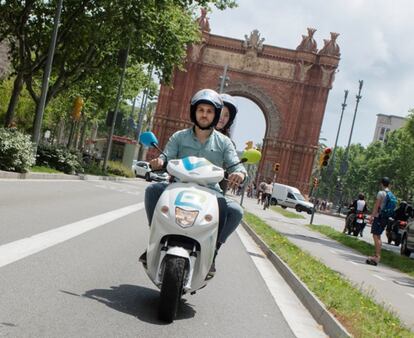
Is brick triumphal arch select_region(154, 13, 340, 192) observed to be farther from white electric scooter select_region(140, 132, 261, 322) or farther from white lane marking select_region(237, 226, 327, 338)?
white electric scooter select_region(140, 132, 261, 322)

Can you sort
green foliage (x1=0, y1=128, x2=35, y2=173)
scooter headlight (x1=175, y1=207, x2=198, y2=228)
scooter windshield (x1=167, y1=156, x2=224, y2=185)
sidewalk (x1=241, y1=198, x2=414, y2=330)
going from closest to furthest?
1. scooter headlight (x1=175, y1=207, x2=198, y2=228)
2. scooter windshield (x1=167, y1=156, x2=224, y2=185)
3. sidewalk (x1=241, y1=198, x2=414, y2=330)
4. green foliage (x1=0, y1=128, x2=35, y2=173)

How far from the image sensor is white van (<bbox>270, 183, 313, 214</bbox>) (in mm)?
53375

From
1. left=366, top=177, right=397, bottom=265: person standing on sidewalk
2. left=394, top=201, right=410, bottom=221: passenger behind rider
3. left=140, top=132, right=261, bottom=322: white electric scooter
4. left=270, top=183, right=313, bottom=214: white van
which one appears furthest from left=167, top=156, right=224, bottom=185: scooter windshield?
left=270, top=183, right=313, bottom=214: white van

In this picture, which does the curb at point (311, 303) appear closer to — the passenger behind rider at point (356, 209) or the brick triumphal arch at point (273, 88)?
the passenger behind rider at point (356, 209)

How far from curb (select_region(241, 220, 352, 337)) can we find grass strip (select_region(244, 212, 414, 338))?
9 centimetres

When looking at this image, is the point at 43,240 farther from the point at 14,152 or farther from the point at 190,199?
the point at 14,152

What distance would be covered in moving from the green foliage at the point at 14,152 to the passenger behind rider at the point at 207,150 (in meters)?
14.4

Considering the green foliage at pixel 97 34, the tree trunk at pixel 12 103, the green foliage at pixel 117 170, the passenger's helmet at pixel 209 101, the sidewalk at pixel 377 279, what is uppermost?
the green foliage at pixel 97 34

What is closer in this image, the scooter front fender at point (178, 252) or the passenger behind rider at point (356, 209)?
the scooter front fender at point (178, 252)

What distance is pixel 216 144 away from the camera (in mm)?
6297

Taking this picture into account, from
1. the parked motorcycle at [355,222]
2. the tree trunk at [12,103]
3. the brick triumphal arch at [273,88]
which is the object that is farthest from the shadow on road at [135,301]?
the brick triumphal arch at [273,88]

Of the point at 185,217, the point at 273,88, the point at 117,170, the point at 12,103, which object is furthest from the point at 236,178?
the point at 273,88

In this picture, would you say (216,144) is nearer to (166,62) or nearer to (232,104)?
(232,104)

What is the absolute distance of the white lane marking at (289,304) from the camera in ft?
19.4
